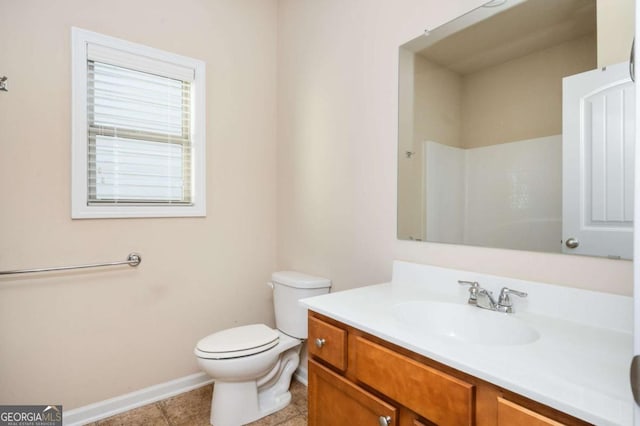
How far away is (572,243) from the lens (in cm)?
112

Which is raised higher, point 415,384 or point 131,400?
point 415,384

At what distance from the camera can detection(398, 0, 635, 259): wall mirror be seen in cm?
105

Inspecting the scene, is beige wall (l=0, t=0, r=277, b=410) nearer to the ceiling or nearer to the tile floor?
the tile floor

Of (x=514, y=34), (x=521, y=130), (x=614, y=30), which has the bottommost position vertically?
(x=521, y=130)

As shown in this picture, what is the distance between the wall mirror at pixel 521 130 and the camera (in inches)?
41.3

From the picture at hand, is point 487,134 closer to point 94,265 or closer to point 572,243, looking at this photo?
point 572,243

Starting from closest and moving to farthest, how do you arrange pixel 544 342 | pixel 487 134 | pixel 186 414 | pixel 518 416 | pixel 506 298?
pixel 518 416 → pixel 544 342 → pixel 506 298 → pixel 487 134 → pixel 186 414

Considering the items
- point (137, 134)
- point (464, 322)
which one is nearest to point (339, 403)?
point (464, 322)

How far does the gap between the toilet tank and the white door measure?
1249mm

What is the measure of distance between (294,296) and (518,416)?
4.78 feet

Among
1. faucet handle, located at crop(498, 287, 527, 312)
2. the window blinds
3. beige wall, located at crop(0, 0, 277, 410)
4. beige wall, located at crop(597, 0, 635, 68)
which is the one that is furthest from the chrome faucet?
the window blinds

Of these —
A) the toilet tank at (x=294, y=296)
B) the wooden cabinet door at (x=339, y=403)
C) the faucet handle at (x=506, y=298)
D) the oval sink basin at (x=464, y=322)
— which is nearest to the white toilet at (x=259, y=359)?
the toilet tank at (x=294, y=296)

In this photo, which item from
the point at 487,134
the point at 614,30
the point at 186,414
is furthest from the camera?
the point at 186,414

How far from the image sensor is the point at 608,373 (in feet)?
2.41
